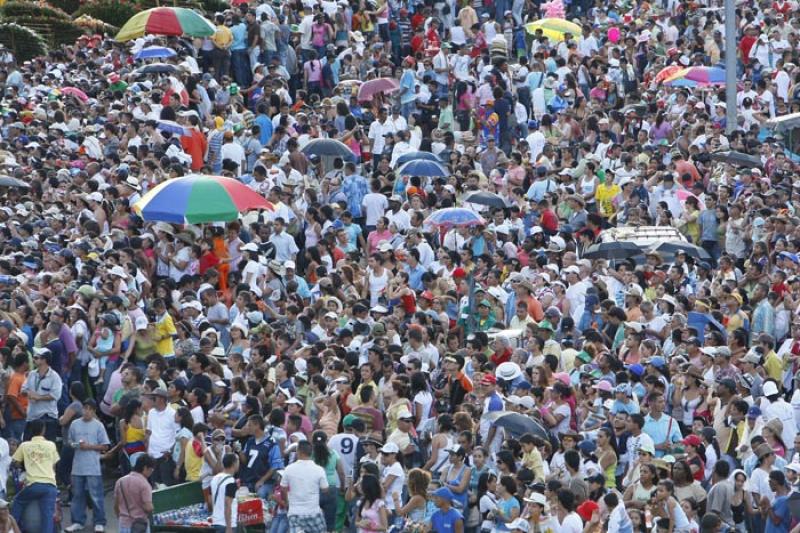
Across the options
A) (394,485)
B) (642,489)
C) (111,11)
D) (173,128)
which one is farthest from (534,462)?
(111,11)

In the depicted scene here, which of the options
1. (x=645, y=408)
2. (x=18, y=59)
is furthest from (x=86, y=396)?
(x=18, y=59)

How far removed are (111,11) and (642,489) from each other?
2474 centimetres

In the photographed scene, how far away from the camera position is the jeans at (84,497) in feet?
64.1

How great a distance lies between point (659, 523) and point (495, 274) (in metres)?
7.44

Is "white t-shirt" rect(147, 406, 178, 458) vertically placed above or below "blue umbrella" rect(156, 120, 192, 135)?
below

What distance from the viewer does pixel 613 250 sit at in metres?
24.2

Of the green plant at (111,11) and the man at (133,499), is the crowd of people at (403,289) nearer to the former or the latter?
the man at (133,499)

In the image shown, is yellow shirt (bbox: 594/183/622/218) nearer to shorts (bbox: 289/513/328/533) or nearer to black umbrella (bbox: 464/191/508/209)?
black umbrella (bbox: 464/191/508/209)

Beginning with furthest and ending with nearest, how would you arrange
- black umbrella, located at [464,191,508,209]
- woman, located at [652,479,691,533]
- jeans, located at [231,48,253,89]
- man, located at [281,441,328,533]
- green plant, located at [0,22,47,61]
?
green plant, located at [0,22,47,61]
jeans, located at [231,48,253,89]
black umbrella, located at [464,191,508,209]
man, located at [281,441,328,533]
woman, located at [652,479,691,533]

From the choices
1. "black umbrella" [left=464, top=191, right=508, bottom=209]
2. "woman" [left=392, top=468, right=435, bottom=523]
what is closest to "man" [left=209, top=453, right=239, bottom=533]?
"woman" [left=392, top=468, right=435, bottom=523]

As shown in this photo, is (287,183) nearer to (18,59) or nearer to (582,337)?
(582,337)

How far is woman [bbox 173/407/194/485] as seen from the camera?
19.4m

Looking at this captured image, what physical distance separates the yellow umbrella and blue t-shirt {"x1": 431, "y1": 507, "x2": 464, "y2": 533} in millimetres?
19404

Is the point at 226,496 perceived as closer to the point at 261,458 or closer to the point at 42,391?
the point at 261,458
